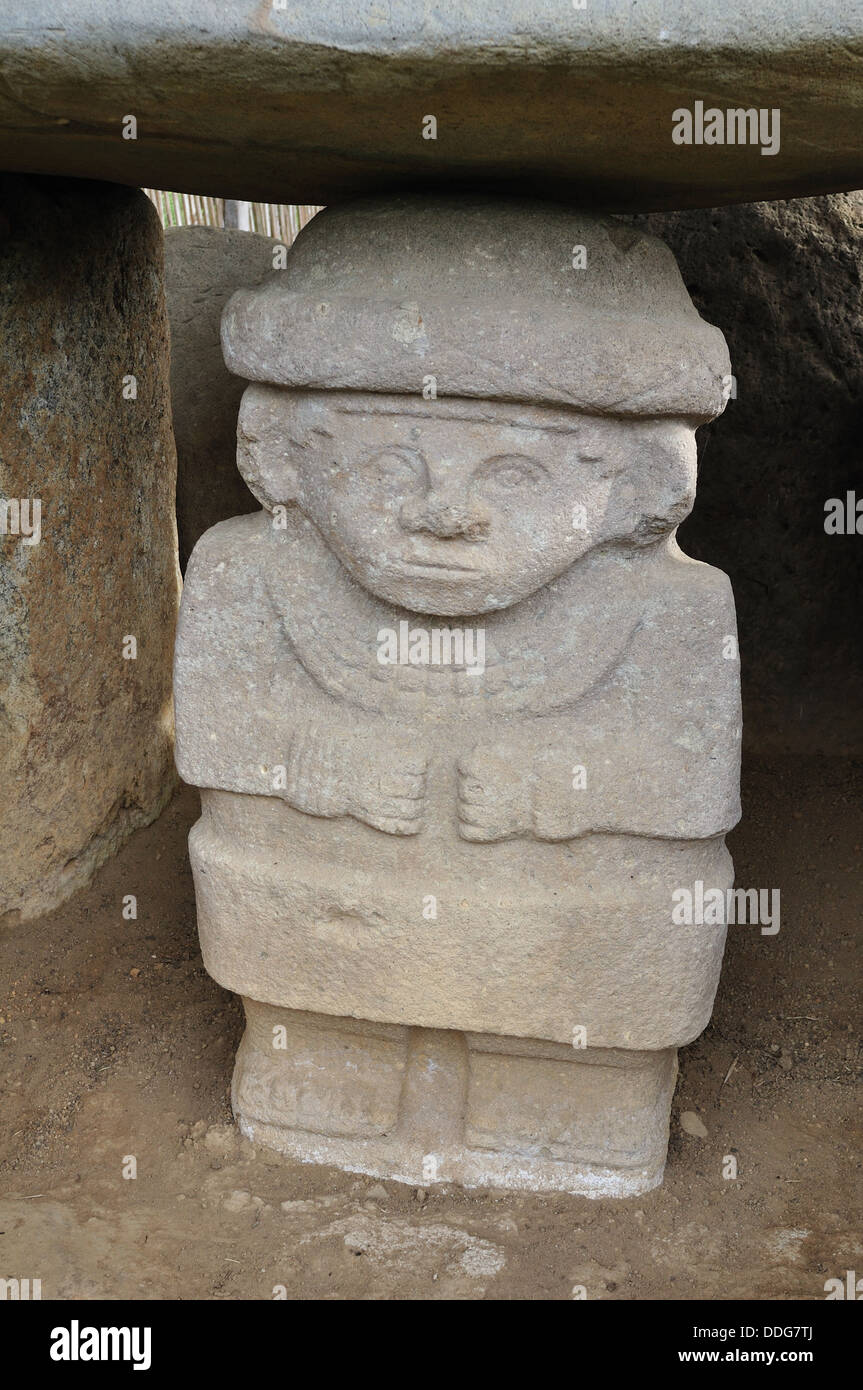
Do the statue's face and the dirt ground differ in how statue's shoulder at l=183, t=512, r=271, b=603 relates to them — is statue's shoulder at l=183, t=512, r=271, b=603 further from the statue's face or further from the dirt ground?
the dirt ground

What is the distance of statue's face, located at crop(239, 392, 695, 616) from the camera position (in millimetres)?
1966

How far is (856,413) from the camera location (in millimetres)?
3303

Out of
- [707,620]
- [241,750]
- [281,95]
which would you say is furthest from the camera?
[241,750]

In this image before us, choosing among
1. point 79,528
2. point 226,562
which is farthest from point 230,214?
point 226,562

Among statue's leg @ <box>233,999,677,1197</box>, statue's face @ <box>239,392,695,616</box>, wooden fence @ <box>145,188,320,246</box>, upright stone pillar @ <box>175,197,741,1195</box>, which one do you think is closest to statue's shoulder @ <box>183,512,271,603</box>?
upright stone pillar @ <box>175,197,741,1195</box>

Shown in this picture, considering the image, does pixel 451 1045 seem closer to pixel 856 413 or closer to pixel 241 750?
pixel 241 750

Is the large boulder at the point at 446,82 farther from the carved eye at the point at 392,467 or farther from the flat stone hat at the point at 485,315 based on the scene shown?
the carved eye at the point at 392,467

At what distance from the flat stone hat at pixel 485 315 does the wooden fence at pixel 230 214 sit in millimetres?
4345

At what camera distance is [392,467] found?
201 centimetres

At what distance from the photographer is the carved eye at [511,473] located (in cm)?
198

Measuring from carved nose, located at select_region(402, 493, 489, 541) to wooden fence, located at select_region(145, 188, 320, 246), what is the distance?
4.51m

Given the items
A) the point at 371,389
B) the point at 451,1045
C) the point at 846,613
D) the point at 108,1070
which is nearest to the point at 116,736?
the point at 108,1070

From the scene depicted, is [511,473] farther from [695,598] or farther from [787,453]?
[787,453]

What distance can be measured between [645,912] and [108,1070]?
45.1 inches
